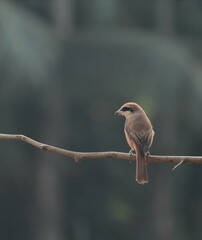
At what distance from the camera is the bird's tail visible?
8414 millimetres

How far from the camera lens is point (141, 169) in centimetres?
852

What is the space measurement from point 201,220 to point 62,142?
5.17 meters

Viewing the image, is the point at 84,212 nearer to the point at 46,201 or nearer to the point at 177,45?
the point at 46,201

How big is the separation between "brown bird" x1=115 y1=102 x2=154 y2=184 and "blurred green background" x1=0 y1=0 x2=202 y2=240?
10387mm

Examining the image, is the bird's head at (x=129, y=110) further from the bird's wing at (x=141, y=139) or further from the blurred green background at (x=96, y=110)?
the blurred green background at (x=96, y=110)

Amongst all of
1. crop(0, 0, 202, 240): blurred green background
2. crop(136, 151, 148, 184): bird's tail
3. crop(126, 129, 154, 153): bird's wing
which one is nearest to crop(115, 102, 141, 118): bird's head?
crop(126, 129, 154, 153): bird's wing

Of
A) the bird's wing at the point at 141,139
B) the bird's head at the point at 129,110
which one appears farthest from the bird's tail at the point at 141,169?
the bird's head at the point at 129,110

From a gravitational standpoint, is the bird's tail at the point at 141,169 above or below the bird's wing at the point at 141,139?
below

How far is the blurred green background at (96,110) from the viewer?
21.2 metres

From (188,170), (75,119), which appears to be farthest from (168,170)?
(75,119)

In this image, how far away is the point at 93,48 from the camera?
848 inches

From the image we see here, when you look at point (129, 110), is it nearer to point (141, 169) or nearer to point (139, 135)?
point (139, 135)

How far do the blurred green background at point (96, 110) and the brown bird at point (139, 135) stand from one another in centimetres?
1039

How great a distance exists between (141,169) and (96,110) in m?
14.1
